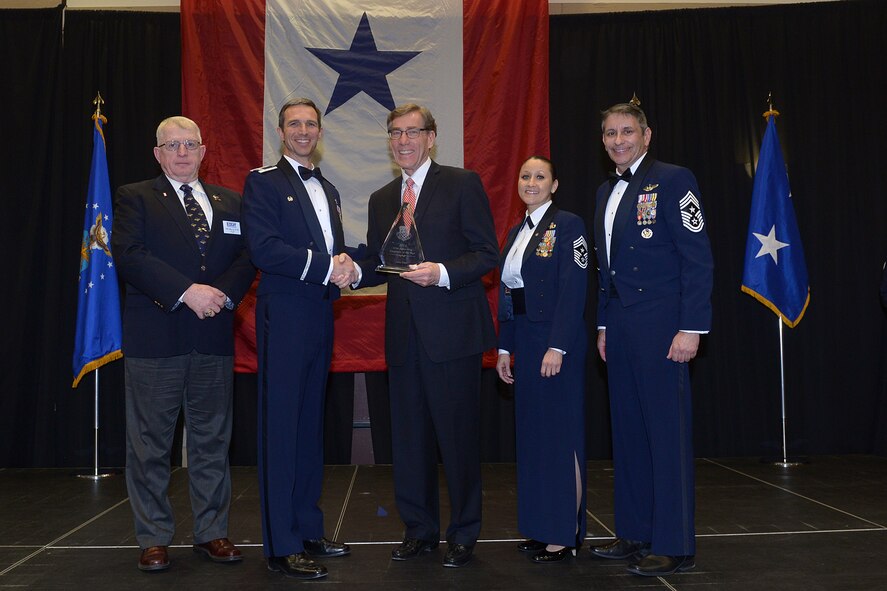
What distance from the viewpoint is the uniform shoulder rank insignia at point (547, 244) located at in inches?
132

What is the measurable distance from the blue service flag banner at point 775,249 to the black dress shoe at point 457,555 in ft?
12.0

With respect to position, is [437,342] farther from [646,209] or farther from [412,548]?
[646,209]

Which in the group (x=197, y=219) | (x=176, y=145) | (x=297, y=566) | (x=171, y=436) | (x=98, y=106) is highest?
(x=98, y=106)

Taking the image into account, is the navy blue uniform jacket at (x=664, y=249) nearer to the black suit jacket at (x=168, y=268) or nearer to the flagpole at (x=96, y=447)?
the black suit jacket at (x=168, y=268)

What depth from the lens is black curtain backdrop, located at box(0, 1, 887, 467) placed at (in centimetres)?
601

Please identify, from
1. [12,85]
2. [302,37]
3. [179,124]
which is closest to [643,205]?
[179,124]

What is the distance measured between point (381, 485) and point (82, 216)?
3158mm

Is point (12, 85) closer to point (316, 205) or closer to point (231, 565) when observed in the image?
point (316, 205)

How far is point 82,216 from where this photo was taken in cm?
608

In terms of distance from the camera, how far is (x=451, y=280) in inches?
124

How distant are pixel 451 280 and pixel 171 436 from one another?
135 centimetres

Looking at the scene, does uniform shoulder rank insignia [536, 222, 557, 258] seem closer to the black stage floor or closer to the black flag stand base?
the black stage floor

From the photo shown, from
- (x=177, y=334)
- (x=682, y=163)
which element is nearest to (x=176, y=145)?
(x=177, y=334)

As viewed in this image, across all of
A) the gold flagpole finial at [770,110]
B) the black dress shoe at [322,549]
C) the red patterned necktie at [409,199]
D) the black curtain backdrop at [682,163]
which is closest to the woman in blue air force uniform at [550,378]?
the red patterned necktie at [409,199]
